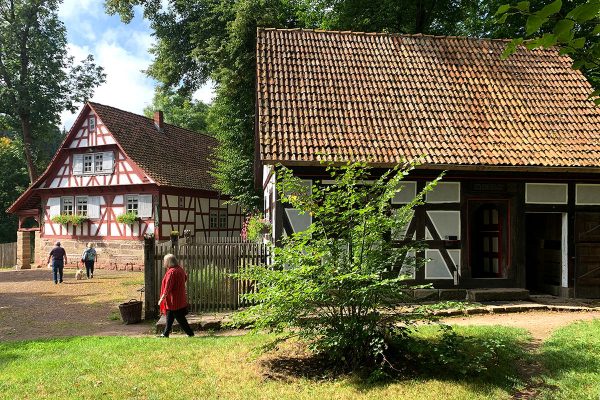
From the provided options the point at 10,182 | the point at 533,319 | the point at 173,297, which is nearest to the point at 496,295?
the point at 533,319

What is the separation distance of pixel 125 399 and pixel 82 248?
2119 centimetres

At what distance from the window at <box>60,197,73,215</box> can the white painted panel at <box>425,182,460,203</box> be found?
20878 millimetres

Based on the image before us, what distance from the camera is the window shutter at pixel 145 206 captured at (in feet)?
76.4

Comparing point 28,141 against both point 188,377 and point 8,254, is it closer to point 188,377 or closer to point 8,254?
point 8,254

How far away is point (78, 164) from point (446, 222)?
20.6m

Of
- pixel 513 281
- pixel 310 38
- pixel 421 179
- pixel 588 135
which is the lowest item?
pixel 513 281

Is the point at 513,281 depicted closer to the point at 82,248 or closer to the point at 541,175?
the point at 541,175

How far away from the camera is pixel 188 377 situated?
6.06m

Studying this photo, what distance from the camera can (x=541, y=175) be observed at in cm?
1152

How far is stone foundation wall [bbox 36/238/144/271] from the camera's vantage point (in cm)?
2311

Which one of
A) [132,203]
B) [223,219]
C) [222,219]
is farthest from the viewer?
[223,219]

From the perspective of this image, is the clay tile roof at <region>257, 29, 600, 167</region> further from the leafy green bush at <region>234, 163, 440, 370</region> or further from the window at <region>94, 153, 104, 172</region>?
the window at <region>94, 153, 104, 172</region>

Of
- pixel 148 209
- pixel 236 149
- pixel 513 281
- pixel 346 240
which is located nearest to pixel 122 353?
pixel 346 240

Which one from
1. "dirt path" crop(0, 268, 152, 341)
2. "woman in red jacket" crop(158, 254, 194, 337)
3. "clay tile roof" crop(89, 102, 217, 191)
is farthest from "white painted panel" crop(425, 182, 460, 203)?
"clay tile roof" crop(89, 102, 217, 191)
